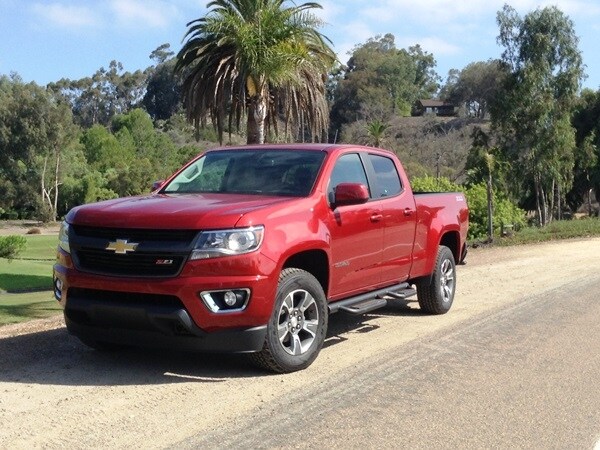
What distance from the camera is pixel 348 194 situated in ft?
23.7

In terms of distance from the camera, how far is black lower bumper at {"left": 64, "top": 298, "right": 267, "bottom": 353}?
20.0ft

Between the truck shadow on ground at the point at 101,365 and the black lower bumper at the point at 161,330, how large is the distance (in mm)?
324

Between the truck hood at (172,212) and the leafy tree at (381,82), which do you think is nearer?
the truck hood at (172,212)

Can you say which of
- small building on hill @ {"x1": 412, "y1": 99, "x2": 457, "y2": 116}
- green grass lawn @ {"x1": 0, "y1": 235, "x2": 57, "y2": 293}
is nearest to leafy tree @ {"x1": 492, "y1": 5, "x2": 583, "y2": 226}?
green grass lawn @ {"x1": 0, "y1": 235, "x2": 57, "y2": 293}

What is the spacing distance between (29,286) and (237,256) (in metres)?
24.1

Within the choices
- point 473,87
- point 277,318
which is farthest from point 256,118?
point 473,87

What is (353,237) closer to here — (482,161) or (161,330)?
(161,330)

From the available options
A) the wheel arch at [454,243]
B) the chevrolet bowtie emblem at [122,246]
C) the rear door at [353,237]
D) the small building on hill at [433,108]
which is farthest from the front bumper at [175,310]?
the small building on hill at [433,108]

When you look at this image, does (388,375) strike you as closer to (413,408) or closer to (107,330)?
(413,408)

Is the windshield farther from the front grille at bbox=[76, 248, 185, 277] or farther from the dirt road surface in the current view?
the dirt road surface

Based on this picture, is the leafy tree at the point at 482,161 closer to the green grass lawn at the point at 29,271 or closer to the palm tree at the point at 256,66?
the palm tree at the point at 256,66

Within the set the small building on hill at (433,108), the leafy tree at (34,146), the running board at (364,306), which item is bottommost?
the running board at (364,306)

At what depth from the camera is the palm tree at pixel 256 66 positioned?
1611cm

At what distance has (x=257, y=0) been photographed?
16.5 meters
